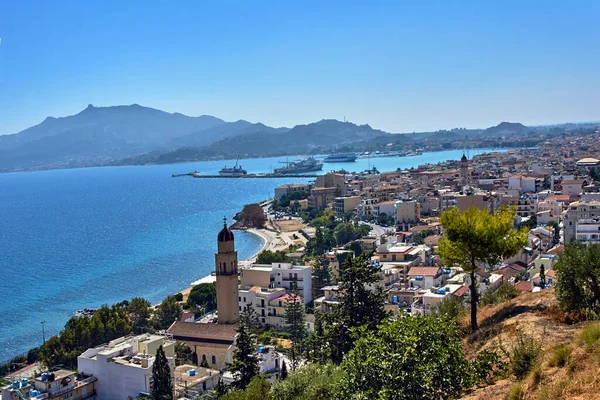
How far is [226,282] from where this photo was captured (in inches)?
686

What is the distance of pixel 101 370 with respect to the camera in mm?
13742

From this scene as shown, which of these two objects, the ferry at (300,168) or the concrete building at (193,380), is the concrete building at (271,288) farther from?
the ferry at (300,168)

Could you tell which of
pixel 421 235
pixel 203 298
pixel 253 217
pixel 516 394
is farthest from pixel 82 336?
pixel 253 217

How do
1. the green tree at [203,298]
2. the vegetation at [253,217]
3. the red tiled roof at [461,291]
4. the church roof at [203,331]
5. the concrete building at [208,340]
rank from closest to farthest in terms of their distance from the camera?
the concrete building at [208,340] → the church roof at [203,331] → the red tiled roof at [461,291] → the green tree at [203,298] → the vegetation at [253,217]

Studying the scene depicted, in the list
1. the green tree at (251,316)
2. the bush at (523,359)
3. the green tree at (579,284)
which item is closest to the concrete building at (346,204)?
the green tree at (251,316)

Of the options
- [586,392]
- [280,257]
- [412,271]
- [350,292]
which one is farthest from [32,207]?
[586,392]

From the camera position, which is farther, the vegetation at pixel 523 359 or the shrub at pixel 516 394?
the vegetation at pixel 523 359

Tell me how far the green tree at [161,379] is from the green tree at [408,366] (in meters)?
7.59

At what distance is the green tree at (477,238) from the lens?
8422mm

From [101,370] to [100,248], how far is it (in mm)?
32052

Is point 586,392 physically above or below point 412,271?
above

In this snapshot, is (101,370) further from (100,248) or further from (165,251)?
(100,248)

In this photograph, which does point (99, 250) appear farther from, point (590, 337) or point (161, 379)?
point (590, 337)

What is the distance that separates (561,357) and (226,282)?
13.2m
